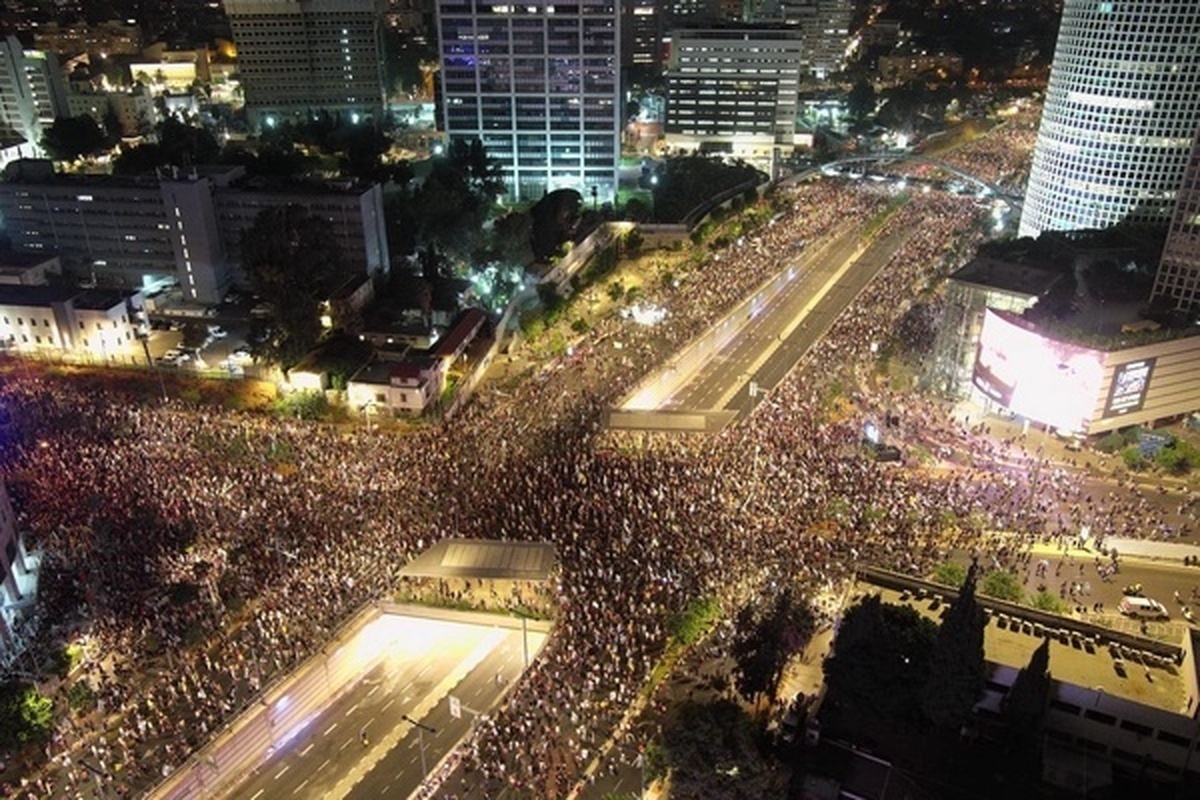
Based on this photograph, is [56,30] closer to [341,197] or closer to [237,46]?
[237,46]

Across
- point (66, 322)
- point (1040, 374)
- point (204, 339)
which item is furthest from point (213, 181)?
point (1040, 374)

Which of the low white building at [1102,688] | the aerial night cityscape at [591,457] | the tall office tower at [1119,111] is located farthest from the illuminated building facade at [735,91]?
the low white building at [1102,688]

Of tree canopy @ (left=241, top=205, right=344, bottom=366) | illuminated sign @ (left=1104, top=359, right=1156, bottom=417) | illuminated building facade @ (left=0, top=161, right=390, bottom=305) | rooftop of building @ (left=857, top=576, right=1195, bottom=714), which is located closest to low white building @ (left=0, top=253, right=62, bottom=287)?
illuminated building facade @ (left=0, top=161, right=390, bottom=305)

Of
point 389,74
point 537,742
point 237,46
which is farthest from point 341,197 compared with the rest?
point 389,74

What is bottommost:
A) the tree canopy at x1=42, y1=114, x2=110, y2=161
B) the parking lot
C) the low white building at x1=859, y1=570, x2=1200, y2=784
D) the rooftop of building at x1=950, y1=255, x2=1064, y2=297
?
the parking lot

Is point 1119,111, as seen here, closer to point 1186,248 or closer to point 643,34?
point 1186,248

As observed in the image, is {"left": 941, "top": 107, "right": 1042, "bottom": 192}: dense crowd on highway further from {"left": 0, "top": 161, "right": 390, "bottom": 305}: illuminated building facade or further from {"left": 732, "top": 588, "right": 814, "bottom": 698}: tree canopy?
{"left": 732, "top": 588, "right": 814, "bottom": 698}: tree canopy
